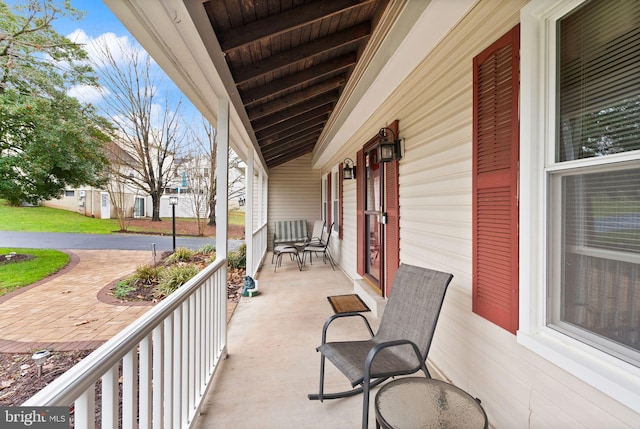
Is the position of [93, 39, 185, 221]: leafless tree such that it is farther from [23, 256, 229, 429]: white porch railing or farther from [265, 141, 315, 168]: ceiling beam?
[265, 141, 315, 168]: ceiling beam

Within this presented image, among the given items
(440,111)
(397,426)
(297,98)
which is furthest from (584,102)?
(297,98)

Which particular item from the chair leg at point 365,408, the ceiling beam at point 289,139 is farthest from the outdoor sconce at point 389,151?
the ceiling beam at point 289,139

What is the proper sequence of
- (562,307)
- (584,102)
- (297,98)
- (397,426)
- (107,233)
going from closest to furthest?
(397,426)
(584,102)
(562,307)
(107,233)
(297,98)

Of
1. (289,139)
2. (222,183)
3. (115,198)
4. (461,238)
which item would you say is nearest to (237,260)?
(289,139)

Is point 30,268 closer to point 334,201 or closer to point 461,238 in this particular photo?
point 461,238

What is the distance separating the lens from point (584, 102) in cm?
120

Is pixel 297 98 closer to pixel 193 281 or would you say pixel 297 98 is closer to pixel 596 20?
pixel 193 281

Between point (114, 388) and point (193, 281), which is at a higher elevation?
point (193, 281)

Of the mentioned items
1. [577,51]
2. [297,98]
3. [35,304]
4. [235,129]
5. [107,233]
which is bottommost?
[35,304]

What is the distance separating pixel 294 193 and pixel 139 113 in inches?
275

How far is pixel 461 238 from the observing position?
205cm

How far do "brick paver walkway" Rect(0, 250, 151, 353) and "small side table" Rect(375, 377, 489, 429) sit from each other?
1.33 metres

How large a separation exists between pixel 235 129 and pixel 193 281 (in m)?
2.32

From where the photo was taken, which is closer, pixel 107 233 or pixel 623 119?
pixel 623 119
